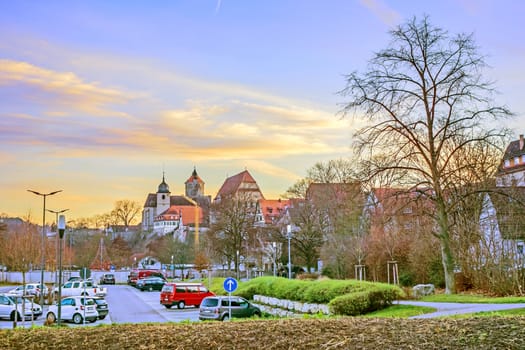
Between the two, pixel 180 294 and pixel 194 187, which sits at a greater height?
pixel 194 187

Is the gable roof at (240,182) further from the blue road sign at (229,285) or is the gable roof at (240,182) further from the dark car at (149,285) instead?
the blue road sign at (229,285)

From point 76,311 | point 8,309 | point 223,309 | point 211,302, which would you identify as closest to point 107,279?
point 8,309

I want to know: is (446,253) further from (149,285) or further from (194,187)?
(194,187)

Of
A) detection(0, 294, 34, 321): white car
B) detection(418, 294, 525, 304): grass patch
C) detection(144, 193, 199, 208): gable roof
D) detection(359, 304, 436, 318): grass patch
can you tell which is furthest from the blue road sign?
detection(144, 193, 199, 208): gable roof

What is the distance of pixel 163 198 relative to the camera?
6757 inches

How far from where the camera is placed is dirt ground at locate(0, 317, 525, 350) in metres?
10.0

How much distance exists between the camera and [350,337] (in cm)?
1041

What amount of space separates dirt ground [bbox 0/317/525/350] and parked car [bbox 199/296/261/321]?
15815 millimetres

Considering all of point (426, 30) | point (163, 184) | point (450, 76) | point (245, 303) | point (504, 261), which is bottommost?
point (245, 303)

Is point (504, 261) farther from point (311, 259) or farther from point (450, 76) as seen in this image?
point (311, 259)

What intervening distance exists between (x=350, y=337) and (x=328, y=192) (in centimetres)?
5446

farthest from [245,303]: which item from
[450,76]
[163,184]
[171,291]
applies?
[163,184]

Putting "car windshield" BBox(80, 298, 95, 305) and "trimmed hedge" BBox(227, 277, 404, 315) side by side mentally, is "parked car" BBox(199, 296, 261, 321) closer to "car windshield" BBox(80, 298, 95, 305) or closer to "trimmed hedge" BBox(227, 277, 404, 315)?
"trimmed hedge" BBox(227, 277, 404, 315)

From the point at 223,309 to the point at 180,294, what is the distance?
1364 cm
